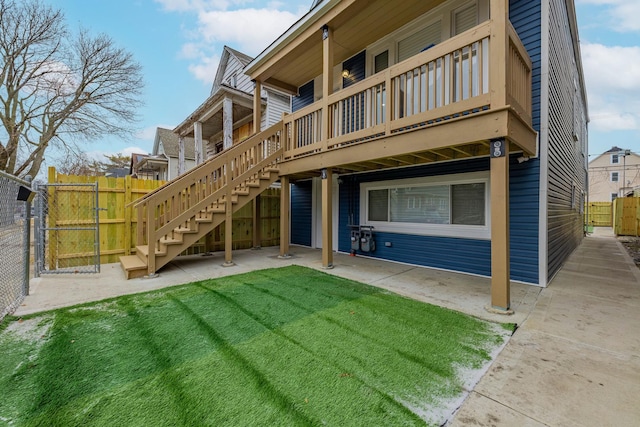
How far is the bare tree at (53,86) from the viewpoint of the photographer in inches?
440

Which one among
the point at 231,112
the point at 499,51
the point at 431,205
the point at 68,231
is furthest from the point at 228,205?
the point at 499,51

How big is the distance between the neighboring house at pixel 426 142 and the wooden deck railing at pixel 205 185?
0.03 m

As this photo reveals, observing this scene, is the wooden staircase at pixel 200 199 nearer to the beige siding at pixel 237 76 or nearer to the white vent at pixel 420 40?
the white vent at pixel 420 40

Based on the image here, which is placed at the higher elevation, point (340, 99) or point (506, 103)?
point (340, 99)

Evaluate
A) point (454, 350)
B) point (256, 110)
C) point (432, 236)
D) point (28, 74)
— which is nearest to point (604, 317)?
point (454, 350)

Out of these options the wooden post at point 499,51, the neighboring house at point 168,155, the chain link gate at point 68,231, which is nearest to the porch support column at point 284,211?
the chain link gate at point 68,231

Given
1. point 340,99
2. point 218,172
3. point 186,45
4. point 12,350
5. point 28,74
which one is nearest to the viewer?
point 12,350

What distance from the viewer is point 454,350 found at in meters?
2.53

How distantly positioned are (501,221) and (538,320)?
4.05 ft

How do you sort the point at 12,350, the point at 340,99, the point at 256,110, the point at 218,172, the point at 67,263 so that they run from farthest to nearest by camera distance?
the point at 256,110
the point at 218,172
the point at 67,263
the point at 340,99
the point at 12,350

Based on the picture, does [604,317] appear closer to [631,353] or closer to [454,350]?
[631,353]

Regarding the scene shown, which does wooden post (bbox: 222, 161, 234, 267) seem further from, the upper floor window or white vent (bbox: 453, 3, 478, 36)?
the upper floor window

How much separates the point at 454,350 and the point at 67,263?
277 inches

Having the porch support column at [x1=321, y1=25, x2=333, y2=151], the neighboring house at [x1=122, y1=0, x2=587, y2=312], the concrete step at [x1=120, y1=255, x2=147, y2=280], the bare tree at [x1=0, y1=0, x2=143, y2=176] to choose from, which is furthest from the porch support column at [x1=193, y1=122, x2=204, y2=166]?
the bare tree at [x1=0, y1=0, x2=143, y2=176]
